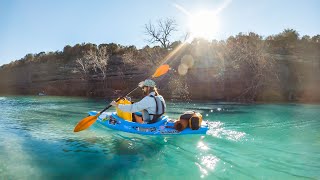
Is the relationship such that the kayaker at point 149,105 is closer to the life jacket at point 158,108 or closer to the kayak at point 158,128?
the life jacket at point 158,108

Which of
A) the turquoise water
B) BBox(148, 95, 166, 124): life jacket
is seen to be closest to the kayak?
BBox(148, 95, 166, 124): life jacket

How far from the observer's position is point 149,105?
7.84 metres

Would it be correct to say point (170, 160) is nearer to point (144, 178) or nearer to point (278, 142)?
point (144, 178)

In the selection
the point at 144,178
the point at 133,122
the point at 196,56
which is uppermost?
the point at 196,56

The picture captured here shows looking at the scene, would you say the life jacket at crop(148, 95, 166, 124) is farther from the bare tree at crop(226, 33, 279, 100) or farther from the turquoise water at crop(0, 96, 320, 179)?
the bare tree at crop(226, 33, 279, 100)

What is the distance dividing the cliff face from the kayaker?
1932 centimetres

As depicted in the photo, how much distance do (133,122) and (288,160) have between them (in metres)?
4.24

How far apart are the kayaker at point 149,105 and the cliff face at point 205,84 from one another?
19320mm

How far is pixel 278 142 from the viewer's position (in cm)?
814

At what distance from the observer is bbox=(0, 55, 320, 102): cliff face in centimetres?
2620

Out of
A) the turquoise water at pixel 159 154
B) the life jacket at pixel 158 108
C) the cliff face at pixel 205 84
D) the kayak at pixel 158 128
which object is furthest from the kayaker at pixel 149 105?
the cliff face at pixel 205 84

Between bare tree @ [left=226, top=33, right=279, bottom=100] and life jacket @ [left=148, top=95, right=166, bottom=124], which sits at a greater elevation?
bare tree @ [left=226, top=33, right=279, bottom=100]

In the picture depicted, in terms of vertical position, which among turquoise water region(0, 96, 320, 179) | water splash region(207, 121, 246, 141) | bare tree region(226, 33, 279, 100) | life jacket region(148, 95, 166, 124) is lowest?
turquoise water region(0, 96, 320, 179)

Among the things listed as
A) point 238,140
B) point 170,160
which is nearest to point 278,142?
point 238,140
